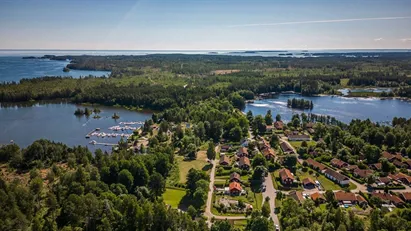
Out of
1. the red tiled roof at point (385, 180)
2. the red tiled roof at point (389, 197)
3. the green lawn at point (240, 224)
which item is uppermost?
the red tiled roof at point (385, 180)

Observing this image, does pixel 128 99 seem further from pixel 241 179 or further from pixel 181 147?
pixel 241 179

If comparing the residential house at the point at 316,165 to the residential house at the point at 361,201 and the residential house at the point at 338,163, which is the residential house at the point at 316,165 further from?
the residential house at the point at 361,201

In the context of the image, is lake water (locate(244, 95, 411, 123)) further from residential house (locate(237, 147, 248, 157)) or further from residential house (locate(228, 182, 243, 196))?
residential house (locate(228, 182, 243, 196))

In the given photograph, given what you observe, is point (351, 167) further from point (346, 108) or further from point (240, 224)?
point (346, 108)

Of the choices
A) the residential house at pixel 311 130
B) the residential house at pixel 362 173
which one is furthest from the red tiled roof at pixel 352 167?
the residential house at pixel 311 130

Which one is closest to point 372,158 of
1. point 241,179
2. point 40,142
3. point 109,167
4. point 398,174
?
point 398,174
